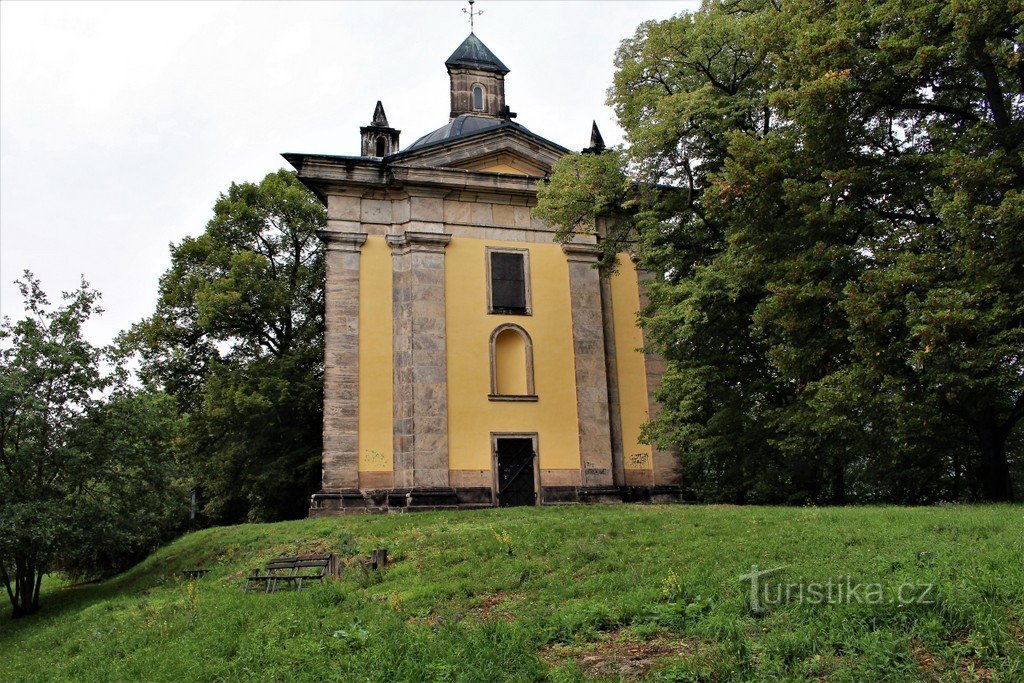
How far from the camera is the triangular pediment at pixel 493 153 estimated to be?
22891 millimetres

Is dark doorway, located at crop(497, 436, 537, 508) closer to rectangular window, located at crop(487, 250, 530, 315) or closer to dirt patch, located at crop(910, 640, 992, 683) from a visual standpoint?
rectangular window, located at crop(487, 250, 530, 315)

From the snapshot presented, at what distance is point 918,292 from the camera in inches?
524

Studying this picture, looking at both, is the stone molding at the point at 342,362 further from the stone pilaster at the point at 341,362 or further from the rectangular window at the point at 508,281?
the rectangular window at the point at 508,281

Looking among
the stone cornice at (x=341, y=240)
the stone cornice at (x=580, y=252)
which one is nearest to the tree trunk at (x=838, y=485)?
the stone cornice at (x=580, y=252)

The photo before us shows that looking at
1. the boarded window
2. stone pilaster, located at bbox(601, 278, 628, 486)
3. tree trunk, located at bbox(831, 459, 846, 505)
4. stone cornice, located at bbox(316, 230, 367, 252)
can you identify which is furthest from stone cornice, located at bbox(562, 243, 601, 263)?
tree trunk, located at bbox(831, 459, 846, 505)

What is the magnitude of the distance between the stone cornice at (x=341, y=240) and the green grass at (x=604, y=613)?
943 centimetres

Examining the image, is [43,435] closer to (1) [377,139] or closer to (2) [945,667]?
(1) [377,139]

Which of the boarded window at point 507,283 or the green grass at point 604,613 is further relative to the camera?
the boarded window at point 507,283

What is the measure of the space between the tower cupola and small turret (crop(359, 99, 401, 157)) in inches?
123

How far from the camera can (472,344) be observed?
2206 centimetres

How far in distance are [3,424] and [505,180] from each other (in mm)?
13457

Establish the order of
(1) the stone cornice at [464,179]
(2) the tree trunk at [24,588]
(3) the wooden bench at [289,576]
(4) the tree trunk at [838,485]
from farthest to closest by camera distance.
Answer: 1. (1) the stone cornice at [464,179]
2. (4) the tree trunk at [838,485]
3. (2) the tree trunk at [24,588]
4. (3) the wooden bench at [289,576]

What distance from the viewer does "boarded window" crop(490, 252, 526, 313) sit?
2269 centimetres

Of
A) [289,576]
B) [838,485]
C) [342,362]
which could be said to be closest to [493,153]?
[342,362]
